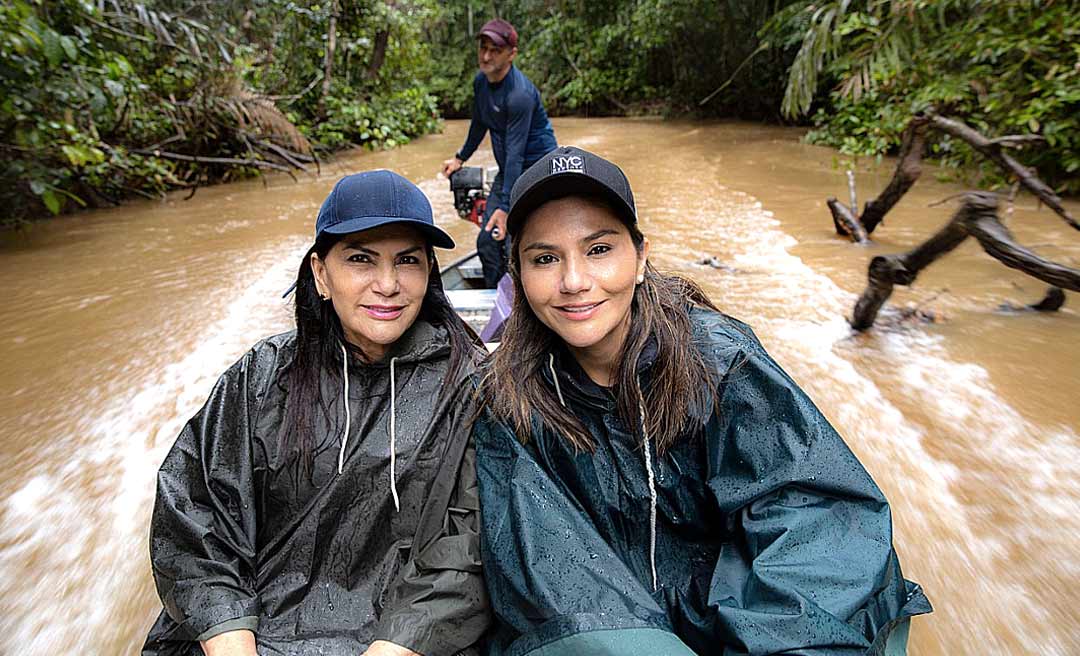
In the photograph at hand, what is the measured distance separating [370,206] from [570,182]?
48cm

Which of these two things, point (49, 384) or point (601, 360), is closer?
point (601, 360)

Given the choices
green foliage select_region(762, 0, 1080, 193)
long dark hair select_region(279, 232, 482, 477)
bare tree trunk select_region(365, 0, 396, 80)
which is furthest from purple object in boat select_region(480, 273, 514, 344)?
bare tree trunk select_region(365, 0, 396, 80)

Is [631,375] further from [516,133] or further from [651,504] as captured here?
[516,133]

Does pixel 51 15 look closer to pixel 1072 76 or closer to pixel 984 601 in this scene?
pixel 984 601

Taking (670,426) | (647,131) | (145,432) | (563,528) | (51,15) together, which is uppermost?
(51,15)

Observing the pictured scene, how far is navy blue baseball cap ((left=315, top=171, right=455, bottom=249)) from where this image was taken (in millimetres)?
1653

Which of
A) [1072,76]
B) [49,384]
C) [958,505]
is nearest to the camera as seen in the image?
[958,505]

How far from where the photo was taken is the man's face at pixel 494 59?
3.95 metres

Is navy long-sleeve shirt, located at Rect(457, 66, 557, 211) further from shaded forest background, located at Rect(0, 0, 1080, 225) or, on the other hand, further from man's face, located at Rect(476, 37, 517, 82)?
shaded forest background, located at Rect(0, 0, 1080, 225)

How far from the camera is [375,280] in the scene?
1716mm

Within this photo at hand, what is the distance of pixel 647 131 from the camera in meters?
15.6

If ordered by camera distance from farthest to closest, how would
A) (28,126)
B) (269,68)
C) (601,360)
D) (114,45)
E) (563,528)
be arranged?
(269,68) < (114,45) < (28,126) < (601,360) < (563,528)

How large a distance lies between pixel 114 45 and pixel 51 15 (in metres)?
1.15

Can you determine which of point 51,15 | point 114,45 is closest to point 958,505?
point 51,15
